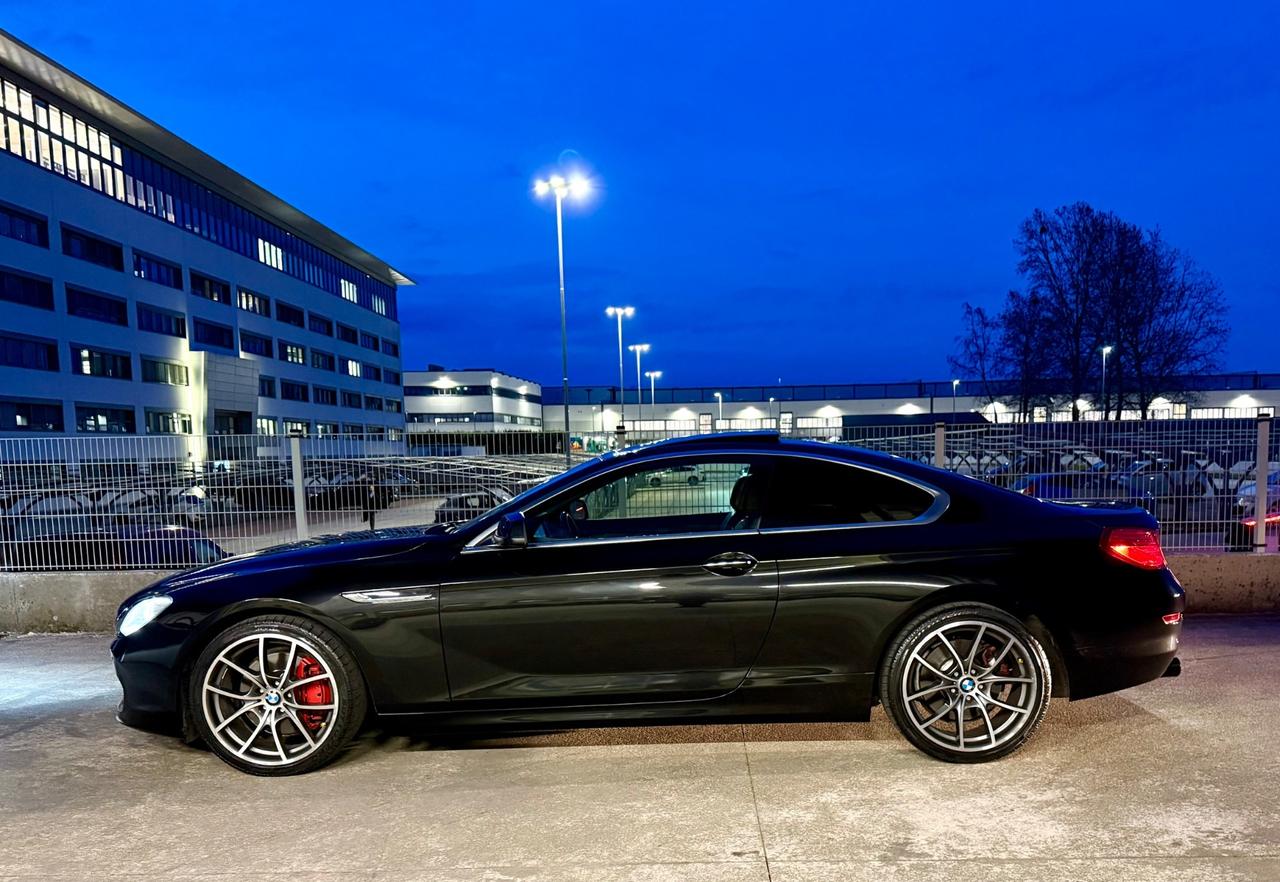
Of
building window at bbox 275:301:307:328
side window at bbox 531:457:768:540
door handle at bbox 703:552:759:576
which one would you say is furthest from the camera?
building window at bbox 275:301:307:328

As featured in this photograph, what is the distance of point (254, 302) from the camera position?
5391 centimetres

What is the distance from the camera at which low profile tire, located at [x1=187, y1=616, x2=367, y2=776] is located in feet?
11.9

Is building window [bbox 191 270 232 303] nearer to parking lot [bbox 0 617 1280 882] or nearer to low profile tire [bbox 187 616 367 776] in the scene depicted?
parking lot [bbox 0 617 1280 882]

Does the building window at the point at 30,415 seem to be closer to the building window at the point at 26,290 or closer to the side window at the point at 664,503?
the building window at the point at 26,290

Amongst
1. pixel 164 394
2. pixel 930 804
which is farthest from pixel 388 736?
pixel 164 394

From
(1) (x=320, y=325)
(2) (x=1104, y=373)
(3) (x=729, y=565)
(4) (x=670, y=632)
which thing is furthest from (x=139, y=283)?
(2) (x=1104, y=373)

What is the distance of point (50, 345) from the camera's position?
1414 inches

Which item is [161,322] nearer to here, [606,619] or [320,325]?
[320,325]

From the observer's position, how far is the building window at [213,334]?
4753cm

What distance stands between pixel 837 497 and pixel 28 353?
4246cm

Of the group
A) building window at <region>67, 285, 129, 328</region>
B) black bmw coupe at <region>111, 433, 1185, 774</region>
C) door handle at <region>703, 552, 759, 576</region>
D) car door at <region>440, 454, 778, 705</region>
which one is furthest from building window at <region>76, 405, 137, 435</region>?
door handle at <region>703, 552, 759, 576</region>

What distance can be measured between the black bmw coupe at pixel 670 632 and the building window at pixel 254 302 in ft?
182

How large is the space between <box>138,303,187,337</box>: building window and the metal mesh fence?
4182 cm

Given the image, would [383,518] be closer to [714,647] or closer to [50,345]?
[714,647]
